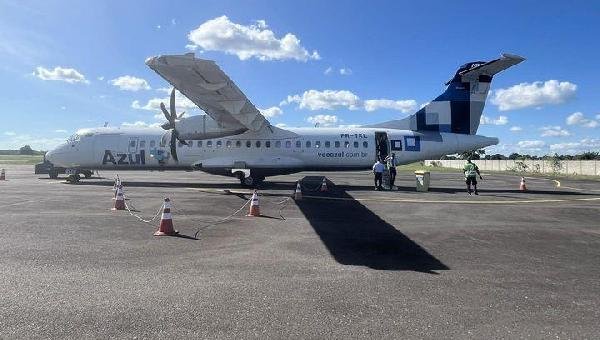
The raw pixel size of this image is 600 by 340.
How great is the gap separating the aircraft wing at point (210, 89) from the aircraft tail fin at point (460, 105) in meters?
10.1

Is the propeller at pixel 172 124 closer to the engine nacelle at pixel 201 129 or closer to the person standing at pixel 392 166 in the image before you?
the engine nacelle at pixel 201 129

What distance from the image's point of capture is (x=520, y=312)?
4.95 m

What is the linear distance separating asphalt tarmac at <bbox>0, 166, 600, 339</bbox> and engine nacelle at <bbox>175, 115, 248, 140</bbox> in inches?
454

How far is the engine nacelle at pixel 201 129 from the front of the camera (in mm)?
23406

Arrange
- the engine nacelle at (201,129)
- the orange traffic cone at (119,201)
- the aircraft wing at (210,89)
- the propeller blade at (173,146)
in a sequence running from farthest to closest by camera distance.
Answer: the propeller blade at (173,146), the engine nacelle at (201,129), the aircraft wing at (210,89), the orange traffic cone at (119,201)

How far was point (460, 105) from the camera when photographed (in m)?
24.3

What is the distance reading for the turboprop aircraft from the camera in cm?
2352

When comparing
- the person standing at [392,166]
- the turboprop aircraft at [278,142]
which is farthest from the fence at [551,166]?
the person standing at [392,166]

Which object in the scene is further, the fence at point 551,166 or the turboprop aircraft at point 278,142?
the fence at point 551,166

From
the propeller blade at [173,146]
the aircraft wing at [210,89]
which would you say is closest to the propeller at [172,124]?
the propeller blade at [173,146]

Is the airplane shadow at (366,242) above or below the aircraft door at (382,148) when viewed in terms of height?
below

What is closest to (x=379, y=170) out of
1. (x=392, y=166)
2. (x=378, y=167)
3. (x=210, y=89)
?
(x=378, y=167)

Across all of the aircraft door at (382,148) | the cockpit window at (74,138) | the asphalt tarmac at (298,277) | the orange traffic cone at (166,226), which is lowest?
the asphalt tarmac at (298,277)

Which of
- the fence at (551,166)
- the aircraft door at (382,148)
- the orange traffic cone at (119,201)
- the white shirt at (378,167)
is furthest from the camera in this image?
the fence at (551,166)
